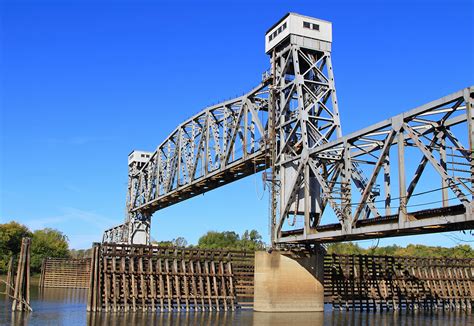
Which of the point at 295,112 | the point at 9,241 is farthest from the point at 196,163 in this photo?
the point at 9,241

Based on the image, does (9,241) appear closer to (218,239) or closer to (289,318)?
(218,239)

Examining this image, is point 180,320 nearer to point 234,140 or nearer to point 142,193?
point 234,140

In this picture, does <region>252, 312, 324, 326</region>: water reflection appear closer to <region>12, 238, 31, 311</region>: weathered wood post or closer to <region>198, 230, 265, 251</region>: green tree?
<region>12, 238, 31, 311</region>: weathered wood post

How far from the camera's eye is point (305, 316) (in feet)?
119

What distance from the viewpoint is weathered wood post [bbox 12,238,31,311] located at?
37.2 metres

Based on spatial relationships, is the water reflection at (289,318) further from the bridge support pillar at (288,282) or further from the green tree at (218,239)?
the green tree at (218,239)

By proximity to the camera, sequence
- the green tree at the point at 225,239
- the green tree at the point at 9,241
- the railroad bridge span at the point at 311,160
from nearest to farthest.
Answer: the railroad bridge span at the point at 311,160 → the green tree at the point at 9,241 → the green tree at the point at 225,239

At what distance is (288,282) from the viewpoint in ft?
126

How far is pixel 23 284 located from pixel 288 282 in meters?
18.4

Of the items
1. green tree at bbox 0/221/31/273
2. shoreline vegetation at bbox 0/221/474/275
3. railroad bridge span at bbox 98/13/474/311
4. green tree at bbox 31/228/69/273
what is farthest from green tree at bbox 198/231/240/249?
railroad bridge span at bbox 98/13/474/311

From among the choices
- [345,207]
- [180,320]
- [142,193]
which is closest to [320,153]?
[345,207]

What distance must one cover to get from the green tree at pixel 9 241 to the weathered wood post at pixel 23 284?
228 feet

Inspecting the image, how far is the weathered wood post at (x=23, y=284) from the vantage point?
37.2m

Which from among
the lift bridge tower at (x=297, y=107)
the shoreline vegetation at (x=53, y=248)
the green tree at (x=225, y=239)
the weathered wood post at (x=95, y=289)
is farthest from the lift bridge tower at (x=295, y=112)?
the green tree at (x=225, y=239)
